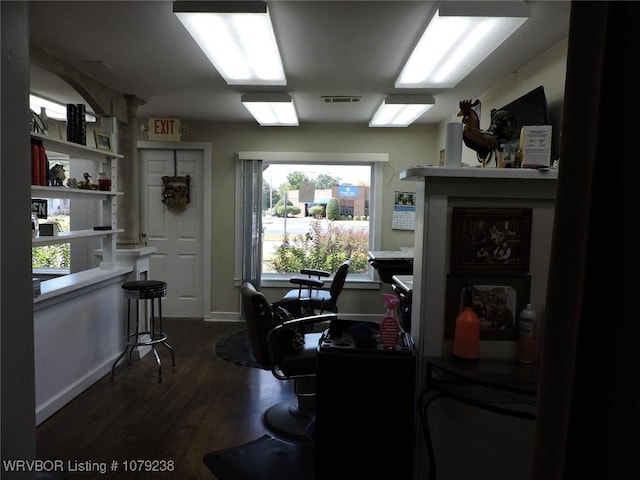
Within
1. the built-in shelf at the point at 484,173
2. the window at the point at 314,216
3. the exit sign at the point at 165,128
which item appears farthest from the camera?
the window at the point at 314,216

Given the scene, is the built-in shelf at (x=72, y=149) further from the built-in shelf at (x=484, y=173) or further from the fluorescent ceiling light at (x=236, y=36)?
the built-in shelf at (x=484, y=173)

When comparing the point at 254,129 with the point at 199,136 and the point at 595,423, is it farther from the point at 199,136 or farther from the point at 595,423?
the point at 595,423

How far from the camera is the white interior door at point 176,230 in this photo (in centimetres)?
510

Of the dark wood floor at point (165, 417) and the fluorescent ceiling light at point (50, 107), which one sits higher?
the fluorescent ceiling light at point (50, 107)

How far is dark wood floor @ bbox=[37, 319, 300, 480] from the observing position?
7.61 feet

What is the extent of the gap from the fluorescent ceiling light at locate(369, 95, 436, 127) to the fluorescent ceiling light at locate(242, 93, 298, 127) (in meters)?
0.86

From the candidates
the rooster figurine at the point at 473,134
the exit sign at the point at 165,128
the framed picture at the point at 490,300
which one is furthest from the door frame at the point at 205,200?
the framed picture at the point at 490,300

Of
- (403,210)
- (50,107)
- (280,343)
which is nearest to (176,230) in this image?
(50,107)

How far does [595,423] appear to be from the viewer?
0.71 meters

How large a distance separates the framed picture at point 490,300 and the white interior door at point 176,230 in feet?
12.9

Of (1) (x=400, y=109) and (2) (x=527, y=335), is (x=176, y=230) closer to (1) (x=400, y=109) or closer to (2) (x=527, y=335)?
(1) (x=400, y=109)

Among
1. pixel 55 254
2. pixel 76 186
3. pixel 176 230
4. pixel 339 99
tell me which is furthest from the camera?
pixel 55 254

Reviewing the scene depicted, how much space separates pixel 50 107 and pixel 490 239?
15.5 ft

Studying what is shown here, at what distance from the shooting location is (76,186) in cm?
312
